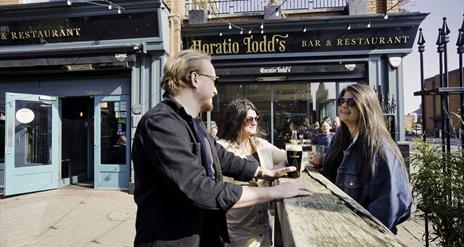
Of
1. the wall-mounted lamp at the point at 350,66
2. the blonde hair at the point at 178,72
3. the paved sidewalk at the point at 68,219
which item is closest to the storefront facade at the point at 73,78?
the paved sidewalk at the point at 68,219

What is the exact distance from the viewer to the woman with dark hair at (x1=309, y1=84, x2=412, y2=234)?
1711mm

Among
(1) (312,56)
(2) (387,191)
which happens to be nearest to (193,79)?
(2) (387,191)

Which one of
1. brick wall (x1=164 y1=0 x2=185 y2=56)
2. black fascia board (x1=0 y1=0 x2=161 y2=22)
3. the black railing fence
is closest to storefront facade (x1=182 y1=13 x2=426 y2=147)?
brick wall (x1=164 y1=0 x2=185 y2=56)

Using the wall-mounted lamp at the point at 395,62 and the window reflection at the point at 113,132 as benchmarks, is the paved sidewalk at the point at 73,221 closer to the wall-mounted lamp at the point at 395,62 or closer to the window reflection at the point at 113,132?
the window reflection at the point at 113,132

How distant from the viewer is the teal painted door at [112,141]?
7.72 m

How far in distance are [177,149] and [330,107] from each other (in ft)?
25.6

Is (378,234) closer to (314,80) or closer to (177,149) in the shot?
(177,149)

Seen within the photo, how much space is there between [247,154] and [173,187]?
1.48 meters

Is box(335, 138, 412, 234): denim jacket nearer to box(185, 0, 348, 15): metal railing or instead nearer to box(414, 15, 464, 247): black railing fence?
box(414, 15, 464, 247): black railing fence

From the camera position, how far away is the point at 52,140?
7.98 meters

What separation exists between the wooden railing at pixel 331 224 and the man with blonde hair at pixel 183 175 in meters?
0.11

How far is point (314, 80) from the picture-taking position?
7949 mm

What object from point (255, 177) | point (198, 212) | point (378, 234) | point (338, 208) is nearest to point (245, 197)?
point (198, 212)

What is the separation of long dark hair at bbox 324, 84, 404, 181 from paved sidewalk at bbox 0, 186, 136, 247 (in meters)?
3.47
